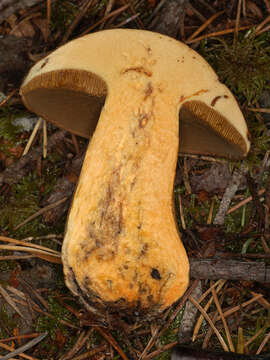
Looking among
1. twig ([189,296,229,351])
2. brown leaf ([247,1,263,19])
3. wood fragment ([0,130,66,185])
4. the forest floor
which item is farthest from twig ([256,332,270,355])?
brown leaf ([247,1,263,19])

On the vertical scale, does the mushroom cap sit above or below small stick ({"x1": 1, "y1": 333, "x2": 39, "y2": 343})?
above

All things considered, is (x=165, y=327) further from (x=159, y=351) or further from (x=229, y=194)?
(x=229, y=194)

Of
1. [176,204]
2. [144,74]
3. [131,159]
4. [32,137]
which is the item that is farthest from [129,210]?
[32,137]

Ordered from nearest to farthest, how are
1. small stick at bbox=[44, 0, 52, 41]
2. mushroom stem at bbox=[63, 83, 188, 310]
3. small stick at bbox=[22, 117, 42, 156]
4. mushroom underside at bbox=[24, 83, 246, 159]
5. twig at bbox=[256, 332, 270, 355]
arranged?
mushroom stem at bbox=[63, 83, 188, 310] < mushroom underside at bbox=[24, 83, 246, 159] < twig at bbox=[256, 332, 270, 355] < small stick at bbox=[44, 0, 52, 41] < small stick at bbox=[22, 117, 42, 156]

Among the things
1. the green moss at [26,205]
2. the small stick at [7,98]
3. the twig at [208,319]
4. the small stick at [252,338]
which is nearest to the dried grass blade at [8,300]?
the green moss at [26,205]

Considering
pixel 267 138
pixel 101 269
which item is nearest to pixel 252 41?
pixel 267 138

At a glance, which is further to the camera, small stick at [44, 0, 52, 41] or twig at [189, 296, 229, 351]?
small stick at [44, 0, 52, 41]

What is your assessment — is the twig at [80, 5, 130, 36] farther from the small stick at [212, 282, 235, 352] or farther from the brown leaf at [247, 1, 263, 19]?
the small stick at [212, 282, 235, 352]

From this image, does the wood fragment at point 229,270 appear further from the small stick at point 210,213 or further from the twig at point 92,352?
the twig at point 92,352
